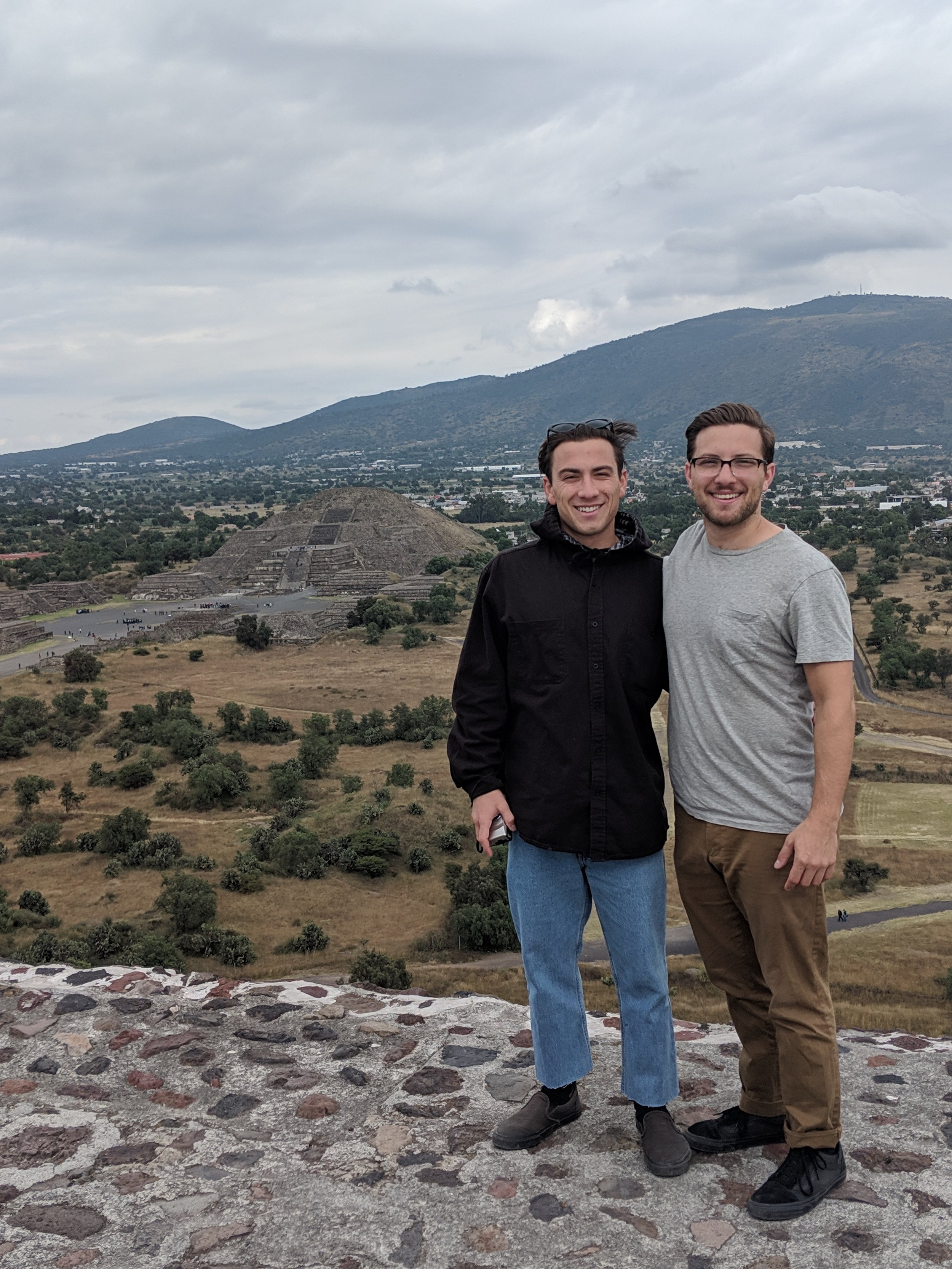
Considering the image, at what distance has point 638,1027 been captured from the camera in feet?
12.2

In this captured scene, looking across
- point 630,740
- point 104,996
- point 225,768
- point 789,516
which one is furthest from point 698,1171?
point 789,516

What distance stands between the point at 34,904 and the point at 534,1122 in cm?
1557

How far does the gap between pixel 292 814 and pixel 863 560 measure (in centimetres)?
5810

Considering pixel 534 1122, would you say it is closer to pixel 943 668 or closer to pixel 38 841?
pixel 38 841

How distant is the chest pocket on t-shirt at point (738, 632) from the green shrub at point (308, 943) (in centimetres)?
1366

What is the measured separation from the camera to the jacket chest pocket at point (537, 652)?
11.5 ft

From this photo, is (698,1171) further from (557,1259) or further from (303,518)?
(303,518)

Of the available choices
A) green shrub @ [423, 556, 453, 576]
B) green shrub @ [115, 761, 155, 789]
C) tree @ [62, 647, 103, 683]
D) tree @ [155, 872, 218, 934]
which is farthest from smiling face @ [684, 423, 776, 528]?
green shrub @ [423, 556, 453, 576]

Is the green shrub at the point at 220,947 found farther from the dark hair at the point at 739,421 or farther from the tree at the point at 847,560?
the tree at the point at 847,560

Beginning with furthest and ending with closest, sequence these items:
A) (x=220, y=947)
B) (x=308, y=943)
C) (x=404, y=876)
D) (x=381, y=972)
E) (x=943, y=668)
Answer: (x=943, y=668) → (x=404, y=876) → (x=308, y=943) → (x=220, y=947) → (x=381, y=972)

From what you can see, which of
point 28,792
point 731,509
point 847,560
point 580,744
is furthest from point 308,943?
point 847,560

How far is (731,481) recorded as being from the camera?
3383 millimetres

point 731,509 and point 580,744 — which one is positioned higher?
point 731,509

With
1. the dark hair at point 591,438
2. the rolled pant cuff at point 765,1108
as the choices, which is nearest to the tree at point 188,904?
the rolled pant cuff at point 765,1108
